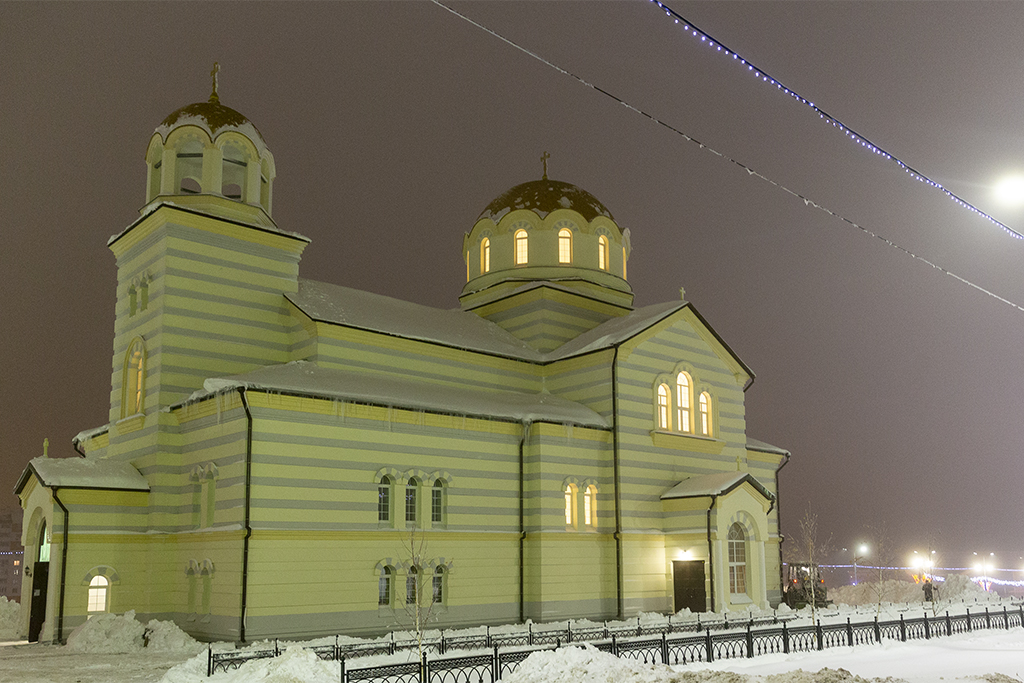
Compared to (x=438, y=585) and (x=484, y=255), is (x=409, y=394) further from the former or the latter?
(x=484, y=255)

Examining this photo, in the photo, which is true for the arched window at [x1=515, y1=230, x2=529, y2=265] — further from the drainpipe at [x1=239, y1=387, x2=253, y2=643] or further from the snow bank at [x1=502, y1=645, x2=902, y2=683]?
the snow bank at [x1=502, y1=645, x2=902, y2=683]

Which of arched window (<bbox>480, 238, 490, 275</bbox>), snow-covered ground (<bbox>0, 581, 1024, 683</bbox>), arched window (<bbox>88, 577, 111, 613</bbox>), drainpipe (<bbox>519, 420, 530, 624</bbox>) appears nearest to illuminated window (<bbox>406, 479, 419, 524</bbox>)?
drainpipe (<bbox>519, 420, 530, 624</bbox>)

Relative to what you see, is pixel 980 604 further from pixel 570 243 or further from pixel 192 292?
pixel 192 292

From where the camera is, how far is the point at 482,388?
106ft

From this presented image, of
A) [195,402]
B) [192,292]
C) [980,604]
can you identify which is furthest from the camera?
[980,604]

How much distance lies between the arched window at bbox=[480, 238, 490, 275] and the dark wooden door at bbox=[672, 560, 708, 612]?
49.9ft

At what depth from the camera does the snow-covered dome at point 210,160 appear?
28578 millimetres

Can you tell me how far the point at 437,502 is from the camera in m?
27.3

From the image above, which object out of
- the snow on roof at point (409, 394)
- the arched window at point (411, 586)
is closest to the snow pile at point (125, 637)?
the arched window at point (411, 586)

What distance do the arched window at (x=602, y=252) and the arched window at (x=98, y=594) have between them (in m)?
22.3

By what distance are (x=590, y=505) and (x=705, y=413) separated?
277 inches

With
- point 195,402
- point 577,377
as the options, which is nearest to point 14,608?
point 195,402

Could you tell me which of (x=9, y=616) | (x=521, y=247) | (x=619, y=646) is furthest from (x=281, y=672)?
(x=521, y=247)

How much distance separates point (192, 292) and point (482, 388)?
10526mm
